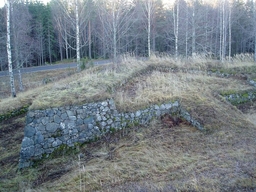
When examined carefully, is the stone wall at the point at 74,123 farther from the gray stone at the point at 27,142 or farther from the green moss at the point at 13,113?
the green moss at the point at 13,113

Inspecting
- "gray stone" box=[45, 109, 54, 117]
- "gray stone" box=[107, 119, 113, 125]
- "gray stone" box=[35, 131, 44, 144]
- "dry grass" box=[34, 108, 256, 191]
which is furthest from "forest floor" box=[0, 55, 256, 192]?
"gray stone" box=[35, 131, 44, 144]

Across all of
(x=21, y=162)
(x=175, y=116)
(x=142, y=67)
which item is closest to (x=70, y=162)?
(x=21, y=162)

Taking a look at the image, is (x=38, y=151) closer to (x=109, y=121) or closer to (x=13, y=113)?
(x=109, y=121)

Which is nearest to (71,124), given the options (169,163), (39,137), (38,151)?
(39,137)

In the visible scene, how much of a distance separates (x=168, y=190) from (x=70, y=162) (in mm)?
2850

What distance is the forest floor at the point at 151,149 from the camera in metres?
4.28

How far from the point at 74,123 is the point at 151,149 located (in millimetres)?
2430

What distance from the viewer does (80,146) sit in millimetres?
6137

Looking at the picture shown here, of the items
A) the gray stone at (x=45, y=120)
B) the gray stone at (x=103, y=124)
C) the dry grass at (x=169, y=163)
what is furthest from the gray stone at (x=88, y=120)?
the gray stone at (x=45, y=120)

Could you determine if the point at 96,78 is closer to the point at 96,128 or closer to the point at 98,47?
the point at 96,128

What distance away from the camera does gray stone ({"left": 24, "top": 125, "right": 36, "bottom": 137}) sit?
5.66m

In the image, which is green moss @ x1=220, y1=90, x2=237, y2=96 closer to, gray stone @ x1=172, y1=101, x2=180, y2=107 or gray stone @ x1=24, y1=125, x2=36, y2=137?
gray stone @ x1=172, y1=101, x2=180, y2=107

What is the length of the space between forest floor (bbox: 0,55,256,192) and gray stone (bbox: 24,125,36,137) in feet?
2.30

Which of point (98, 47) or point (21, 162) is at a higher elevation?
point (98, 47)
